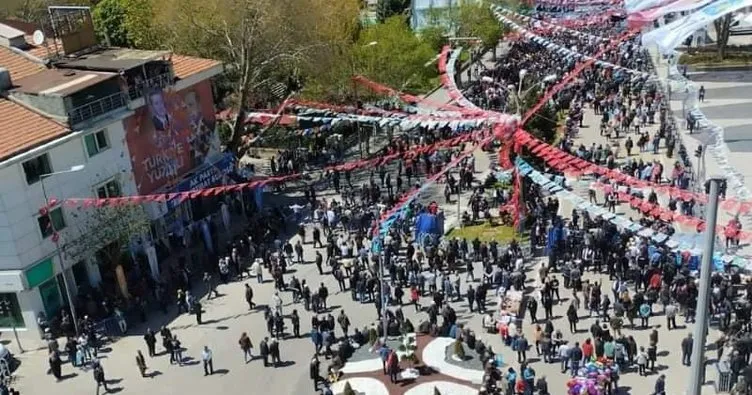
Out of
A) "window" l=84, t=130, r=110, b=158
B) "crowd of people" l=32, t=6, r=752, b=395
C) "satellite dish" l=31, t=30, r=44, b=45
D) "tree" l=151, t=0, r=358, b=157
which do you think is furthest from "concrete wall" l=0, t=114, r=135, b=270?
"tree" l=151, t=0, r=358, b=157

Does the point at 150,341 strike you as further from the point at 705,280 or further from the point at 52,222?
the point at 705,280

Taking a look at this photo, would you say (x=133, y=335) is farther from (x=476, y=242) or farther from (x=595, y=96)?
(x=595, y=96)

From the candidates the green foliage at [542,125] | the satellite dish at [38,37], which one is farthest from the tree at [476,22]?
the satellite dish at [38,37]

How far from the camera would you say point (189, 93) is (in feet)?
117

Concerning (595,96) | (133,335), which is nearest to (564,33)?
(595,96)

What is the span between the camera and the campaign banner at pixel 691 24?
33.3 m

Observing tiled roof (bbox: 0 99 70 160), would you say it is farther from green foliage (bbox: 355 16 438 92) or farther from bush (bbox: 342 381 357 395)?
→ green foliage (bbox: 355 16 438 92)

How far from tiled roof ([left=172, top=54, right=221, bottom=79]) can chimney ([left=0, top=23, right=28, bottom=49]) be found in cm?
605

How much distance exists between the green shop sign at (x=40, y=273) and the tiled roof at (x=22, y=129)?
375 centimetres

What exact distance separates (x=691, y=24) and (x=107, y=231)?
24.8 meters

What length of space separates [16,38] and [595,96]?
31.4 metres

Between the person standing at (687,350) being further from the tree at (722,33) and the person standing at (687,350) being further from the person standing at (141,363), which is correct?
the tree at (722,33)

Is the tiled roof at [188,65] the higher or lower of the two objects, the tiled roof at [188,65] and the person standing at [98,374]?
the higher

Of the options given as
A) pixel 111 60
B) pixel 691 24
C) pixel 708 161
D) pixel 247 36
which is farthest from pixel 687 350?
pixel 247 36
